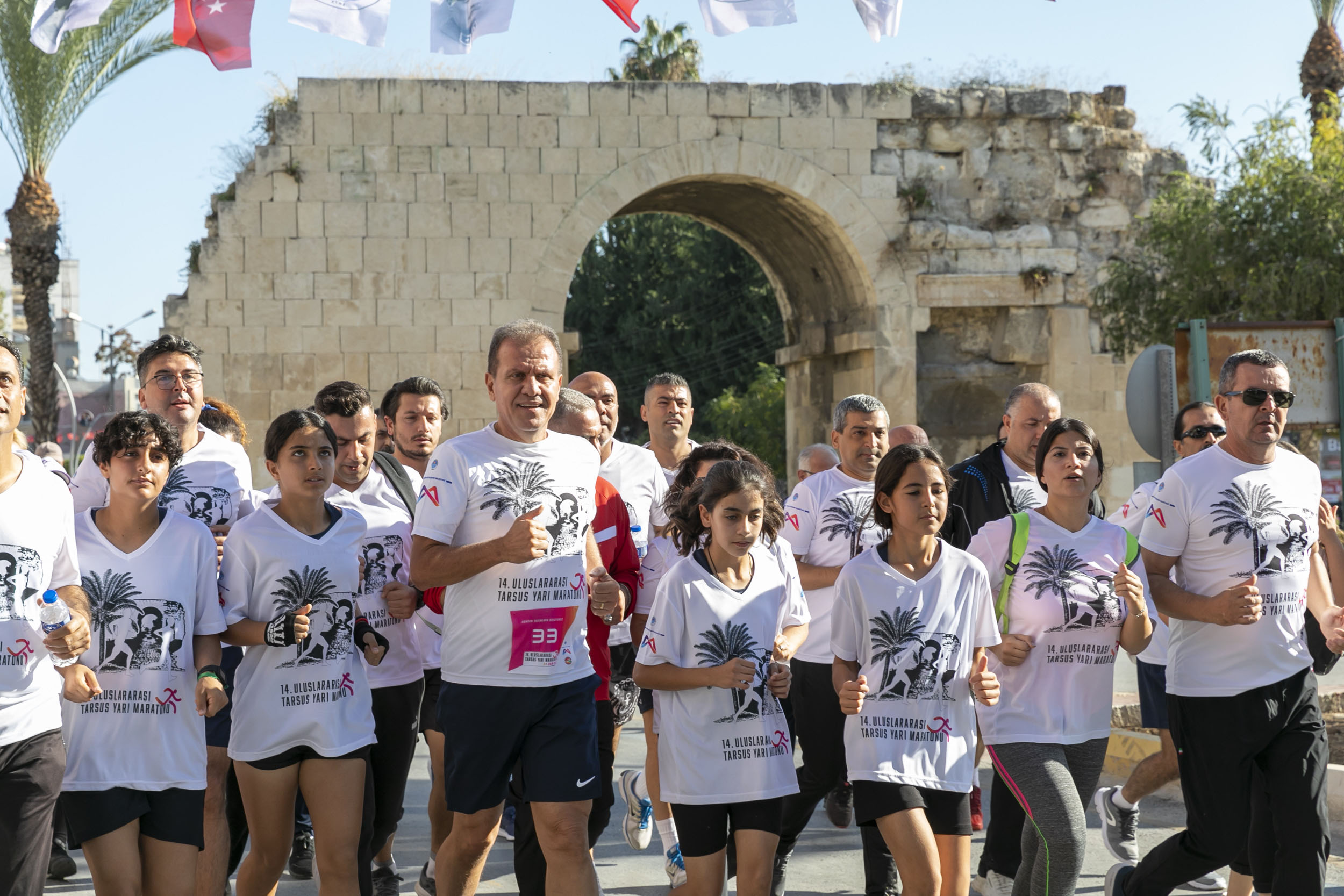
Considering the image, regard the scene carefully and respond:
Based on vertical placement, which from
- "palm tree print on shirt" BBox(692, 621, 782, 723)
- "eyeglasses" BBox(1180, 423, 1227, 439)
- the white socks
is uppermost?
"eyeglasses" BBox(1180, 423, 1227, 439)

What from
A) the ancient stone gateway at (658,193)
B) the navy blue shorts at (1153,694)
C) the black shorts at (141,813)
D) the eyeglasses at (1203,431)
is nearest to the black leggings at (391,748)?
the black shorts at (141,813)

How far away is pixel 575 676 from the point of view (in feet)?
13.5

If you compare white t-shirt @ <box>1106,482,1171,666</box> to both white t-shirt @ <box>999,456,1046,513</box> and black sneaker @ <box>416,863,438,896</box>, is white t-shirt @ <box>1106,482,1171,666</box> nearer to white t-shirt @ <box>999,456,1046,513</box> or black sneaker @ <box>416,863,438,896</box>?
white t-shirt @ <box>999,456,1046,513</box>

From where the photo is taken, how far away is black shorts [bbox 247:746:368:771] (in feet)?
13.2

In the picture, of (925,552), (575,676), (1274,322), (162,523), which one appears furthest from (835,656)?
(1274,322)

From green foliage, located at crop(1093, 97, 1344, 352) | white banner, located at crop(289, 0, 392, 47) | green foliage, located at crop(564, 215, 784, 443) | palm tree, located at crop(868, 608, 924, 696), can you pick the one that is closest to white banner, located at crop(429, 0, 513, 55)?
white banner, located at crop(289, 0, 392, 47)

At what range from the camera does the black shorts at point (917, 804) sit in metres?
3.85

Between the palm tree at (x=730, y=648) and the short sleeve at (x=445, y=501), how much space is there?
0.83 meters

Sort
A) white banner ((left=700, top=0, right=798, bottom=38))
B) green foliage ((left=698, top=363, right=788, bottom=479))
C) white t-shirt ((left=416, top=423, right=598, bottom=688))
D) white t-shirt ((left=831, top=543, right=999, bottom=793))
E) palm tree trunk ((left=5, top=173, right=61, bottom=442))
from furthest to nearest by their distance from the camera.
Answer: green foliage ((left=698, top=363, right=788, bottom=479))
palm tree trunk ((left=5, top=173, right=61, bottom=442))
white banner ((left=700, top=0, right=798, bottom=38))
white t-shirt ((left=416, top=423, right=598, bottom=688))
white t-shirt ((left=831, top=543, right=999, bottom=793))

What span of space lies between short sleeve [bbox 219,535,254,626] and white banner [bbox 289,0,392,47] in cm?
479

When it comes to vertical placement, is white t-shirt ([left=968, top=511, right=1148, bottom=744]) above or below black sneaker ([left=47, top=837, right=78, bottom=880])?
above

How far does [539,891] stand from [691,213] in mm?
15293

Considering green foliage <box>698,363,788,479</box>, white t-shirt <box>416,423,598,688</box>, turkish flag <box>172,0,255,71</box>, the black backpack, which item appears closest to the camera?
white t-shirt <box>416,423,598,688</box>

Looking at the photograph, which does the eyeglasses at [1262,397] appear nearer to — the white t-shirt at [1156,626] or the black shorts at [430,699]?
the white t-shirt at [1156,626]
